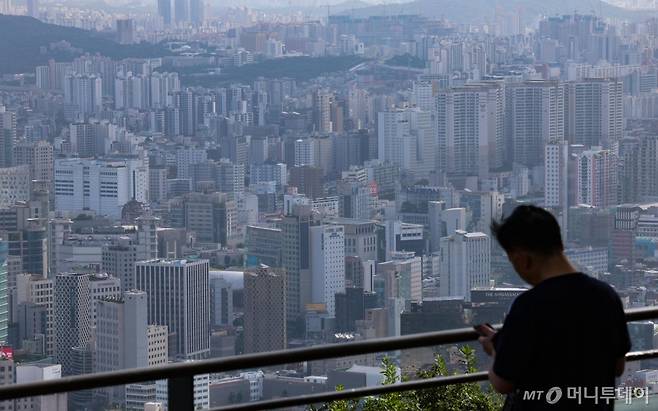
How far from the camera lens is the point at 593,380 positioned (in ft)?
2.40

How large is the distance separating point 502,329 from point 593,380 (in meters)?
0.06

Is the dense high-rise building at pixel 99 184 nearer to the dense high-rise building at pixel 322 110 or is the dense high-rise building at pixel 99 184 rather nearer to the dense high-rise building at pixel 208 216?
the dense high-rise building at pixel 208 216

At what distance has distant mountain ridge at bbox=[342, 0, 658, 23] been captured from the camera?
142ft

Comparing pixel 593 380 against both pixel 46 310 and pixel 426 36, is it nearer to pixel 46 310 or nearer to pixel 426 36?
pixel 46 310

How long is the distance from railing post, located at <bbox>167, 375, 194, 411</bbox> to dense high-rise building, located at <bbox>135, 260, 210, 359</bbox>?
19811mm

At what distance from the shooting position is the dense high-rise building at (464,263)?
2364 centimetres

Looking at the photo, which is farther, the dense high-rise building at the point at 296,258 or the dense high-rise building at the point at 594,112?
the dense high-rise building at the point at 594,112

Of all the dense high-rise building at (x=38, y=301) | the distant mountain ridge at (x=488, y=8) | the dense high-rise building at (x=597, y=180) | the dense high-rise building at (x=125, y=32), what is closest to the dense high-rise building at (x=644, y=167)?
the dense high-rise building at (x=597, y=180)

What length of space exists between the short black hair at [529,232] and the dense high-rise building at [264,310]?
19.5 metres

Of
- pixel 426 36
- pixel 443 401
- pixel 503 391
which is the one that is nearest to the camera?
pixel 503 391

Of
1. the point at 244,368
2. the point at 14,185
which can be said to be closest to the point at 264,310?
the point at 14,185

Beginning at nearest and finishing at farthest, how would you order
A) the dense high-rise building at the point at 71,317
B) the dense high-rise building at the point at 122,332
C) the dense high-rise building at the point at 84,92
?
the dense high-rise building at the point at 122,332, the dense high-rise building at the point at 71,317, the dense high-rise building at the point at 84,92

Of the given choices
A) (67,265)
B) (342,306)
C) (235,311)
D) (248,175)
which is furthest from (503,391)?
(248,175)

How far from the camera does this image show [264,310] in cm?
2277
